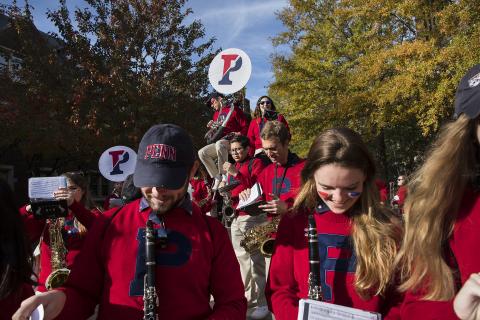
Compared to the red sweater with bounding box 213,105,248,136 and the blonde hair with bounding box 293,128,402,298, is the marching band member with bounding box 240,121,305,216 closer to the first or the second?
the blonde hair with bounding box 293,128,402,298

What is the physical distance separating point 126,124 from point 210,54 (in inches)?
186

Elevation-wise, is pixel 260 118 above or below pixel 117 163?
above

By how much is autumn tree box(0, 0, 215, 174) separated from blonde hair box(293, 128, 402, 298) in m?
13.1

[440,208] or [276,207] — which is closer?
[440,208]

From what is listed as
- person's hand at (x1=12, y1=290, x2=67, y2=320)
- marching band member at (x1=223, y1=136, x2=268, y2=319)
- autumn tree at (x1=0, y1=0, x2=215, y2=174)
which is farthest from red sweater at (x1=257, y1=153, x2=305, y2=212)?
autumn tree at (x1=0, y1=0, x2=215, y2=174)

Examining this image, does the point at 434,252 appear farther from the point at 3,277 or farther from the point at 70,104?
the point at 70,104

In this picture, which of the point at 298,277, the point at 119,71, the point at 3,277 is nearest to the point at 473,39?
the point at 119,71

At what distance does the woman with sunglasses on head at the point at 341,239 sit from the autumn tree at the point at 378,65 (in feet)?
32.3

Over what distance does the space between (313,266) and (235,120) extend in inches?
235

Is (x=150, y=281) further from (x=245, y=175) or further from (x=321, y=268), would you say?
(x=245, y=175)

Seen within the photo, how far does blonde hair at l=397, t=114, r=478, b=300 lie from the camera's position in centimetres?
190

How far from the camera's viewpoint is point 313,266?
2.32 metres

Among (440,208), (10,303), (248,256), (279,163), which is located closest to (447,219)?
(440,208)

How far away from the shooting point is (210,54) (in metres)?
18.7
